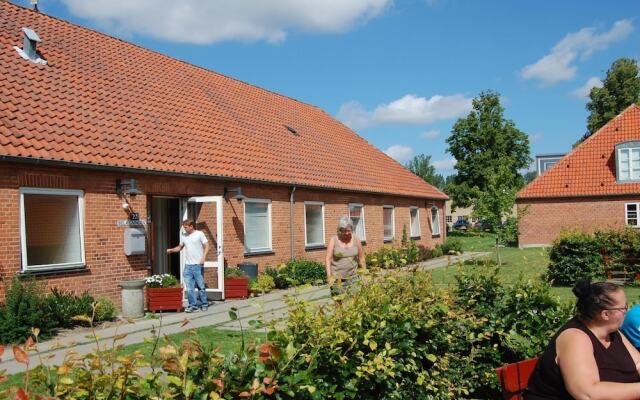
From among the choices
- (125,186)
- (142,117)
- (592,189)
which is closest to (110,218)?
(125,186)

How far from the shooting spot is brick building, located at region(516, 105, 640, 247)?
32.6 meters

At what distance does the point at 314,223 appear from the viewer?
805 inches

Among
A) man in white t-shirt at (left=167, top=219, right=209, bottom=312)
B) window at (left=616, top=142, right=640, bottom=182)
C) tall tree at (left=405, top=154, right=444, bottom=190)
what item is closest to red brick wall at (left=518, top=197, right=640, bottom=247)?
window at (left=616, top=142, right=640, bottom=182)

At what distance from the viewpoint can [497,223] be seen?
2300 cm

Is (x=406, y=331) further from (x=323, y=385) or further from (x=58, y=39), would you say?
(x=58, y=39)

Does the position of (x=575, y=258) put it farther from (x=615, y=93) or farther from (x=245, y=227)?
(x=615, y=93)

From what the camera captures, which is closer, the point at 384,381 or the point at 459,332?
the point at 384,381

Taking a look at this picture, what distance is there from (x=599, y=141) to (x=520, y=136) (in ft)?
61.3

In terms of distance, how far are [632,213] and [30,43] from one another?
2992 cm

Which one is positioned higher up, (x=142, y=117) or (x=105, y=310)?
(x=142, y=117)

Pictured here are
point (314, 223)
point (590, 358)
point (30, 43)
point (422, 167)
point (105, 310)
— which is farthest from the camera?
point (422, 167)

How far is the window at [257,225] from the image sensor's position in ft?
55.3

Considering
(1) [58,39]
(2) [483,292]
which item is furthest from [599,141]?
(2) [483,292]

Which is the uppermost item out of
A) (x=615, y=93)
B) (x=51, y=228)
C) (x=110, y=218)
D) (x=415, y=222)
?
(x=615, y=93)
